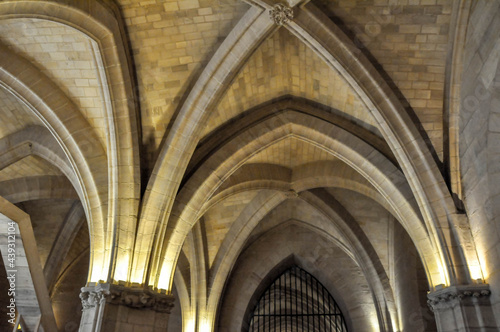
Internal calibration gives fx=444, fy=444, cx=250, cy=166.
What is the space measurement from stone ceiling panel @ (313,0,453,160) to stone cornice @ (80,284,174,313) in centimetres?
595

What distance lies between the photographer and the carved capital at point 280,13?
7.28 m

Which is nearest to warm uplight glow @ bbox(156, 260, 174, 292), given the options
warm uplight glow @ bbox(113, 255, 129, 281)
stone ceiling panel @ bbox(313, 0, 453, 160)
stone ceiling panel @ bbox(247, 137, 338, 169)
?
warm uplight glow @ bbox(113, 255, 129, 281)

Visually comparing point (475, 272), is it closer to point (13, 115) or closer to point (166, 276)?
point (166, 276)

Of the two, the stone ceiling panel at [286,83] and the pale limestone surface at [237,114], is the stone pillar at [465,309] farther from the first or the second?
the stone ceiling panel at [286,83]

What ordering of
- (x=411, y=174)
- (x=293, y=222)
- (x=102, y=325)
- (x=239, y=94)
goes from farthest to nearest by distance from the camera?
1. (x=293, y=222)
2. (x=239, y=94)
3. (x=411, y=174)
4. (x=102, y=325)

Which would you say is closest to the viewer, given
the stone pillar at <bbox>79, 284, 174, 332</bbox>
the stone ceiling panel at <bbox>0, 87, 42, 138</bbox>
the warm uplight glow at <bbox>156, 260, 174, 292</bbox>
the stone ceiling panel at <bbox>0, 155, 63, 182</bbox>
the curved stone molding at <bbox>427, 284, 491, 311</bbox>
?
the curved stone molding at <bbox>427, 284, 491, 311</bbox>

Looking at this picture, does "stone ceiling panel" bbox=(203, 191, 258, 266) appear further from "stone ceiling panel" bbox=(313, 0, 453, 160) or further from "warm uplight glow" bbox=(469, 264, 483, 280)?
"warm uplight glow" bbox=(469, 264, 483, 280)

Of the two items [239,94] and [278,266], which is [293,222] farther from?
[239,94]

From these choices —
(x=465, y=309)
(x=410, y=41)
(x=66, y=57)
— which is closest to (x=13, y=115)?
(x=66, y=57)

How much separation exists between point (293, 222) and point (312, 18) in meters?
8.44

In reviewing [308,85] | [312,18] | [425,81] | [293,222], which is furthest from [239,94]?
[293,222]

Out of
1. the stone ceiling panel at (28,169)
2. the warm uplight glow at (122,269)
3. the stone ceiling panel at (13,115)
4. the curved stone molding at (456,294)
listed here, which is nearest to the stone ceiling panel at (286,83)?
the warm uplight glow at (122,269)

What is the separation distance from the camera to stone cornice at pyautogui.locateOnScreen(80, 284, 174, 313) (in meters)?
7.54

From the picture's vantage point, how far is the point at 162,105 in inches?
349
